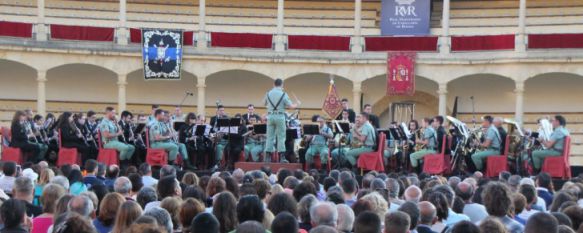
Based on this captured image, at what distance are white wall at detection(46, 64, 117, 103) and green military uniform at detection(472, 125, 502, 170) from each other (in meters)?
18.9

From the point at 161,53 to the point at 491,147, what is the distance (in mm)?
16331

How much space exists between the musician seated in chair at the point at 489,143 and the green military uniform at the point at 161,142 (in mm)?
6551

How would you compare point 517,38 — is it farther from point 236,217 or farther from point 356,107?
point 236,217

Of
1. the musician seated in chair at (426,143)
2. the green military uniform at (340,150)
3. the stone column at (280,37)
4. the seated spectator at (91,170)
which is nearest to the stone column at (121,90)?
the stone column at (280,37)

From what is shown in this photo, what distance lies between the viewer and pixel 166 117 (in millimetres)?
19781

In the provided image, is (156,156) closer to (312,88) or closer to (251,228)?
(251,228)

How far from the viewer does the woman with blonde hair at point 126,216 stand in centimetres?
686

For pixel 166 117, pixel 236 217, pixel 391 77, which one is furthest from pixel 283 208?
pixel 391 77

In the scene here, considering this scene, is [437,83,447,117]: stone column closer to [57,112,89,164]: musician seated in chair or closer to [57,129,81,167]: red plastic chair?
[57,112,89,164]: musician seated in chair

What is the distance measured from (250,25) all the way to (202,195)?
1080 inches

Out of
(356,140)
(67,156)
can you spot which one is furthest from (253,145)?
(67,156)

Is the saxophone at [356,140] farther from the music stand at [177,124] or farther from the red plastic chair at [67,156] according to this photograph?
the red plastic chair at [67,156]

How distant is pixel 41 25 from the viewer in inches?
1265

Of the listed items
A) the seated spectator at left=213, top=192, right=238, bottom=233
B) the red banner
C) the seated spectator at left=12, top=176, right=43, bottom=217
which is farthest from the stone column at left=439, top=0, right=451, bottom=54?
the seated spectator at left=213, top=192, right=238, bottom=233
